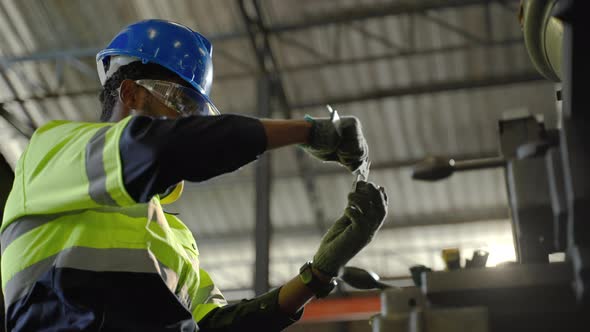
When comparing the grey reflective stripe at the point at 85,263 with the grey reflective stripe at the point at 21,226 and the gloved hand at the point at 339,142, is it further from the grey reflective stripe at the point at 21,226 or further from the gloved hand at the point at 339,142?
the gloved hand at the point at 339,142

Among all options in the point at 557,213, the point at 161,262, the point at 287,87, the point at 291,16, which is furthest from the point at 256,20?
the point at 557,213

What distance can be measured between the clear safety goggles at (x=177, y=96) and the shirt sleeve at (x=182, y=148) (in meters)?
0.46

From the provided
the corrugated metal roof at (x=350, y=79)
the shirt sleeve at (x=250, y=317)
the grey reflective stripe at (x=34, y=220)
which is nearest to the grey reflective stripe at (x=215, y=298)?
the shirt sleeve at (x=250, y=317)

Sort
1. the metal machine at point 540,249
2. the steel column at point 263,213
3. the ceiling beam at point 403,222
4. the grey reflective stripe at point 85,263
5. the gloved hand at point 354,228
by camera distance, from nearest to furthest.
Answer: the metal machine at point 540,249
the grey reflective stripe at point 85,263
the gloved hand at point 354,228
the steel column at point 263,213
the ceiling beam at point 403,222

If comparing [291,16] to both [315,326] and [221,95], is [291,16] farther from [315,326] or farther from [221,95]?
[315,326]

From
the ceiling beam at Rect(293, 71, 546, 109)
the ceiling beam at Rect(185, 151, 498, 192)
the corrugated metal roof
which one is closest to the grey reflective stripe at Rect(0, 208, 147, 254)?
the corrugated metal roof

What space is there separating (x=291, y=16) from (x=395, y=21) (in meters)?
1.15

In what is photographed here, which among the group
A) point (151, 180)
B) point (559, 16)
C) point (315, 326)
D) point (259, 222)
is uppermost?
point (259, 222)

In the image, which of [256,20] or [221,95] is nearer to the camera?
[256,20]

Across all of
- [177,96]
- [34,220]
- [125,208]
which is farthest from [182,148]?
[177,96]

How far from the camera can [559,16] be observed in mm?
951

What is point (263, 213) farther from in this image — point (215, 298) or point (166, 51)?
point (166, 51)

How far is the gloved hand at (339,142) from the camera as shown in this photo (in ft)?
4.76

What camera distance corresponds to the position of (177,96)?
1.86 m
